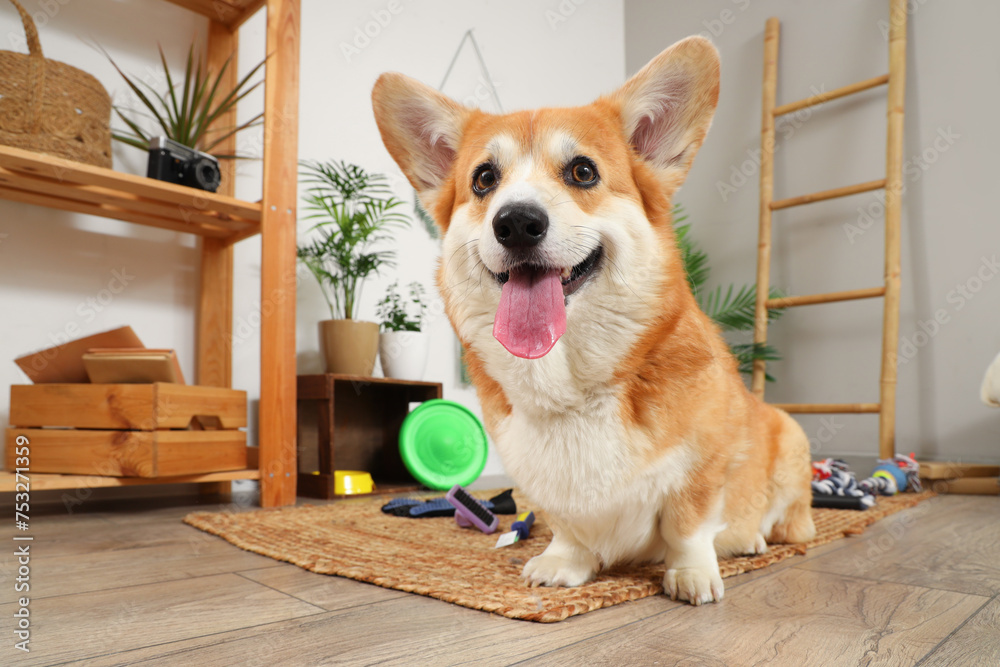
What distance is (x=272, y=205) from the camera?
6.77 ft

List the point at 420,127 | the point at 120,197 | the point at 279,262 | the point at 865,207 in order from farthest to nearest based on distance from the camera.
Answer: the point at 865,207 < the point at 279,262 < the point at 120,197 < the point at 420,127

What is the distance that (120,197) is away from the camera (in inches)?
75.9

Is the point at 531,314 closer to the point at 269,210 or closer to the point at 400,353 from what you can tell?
the point at 269,210

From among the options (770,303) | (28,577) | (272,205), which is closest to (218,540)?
(28,577)

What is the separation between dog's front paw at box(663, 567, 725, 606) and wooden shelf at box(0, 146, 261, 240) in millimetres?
1687

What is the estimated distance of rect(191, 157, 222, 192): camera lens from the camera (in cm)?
202

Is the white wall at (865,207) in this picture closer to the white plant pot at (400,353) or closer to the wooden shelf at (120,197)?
the white plant pot at (400,353)

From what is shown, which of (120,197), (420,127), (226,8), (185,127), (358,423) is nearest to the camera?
(420,127)

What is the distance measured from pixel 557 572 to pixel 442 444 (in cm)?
142

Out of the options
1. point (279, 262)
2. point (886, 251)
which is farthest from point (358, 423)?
point (886, 251)

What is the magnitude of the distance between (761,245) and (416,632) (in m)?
3.04

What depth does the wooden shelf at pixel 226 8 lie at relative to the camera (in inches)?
89.3

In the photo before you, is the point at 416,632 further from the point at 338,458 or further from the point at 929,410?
the point at 929,410

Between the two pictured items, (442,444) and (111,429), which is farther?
(442,444)
